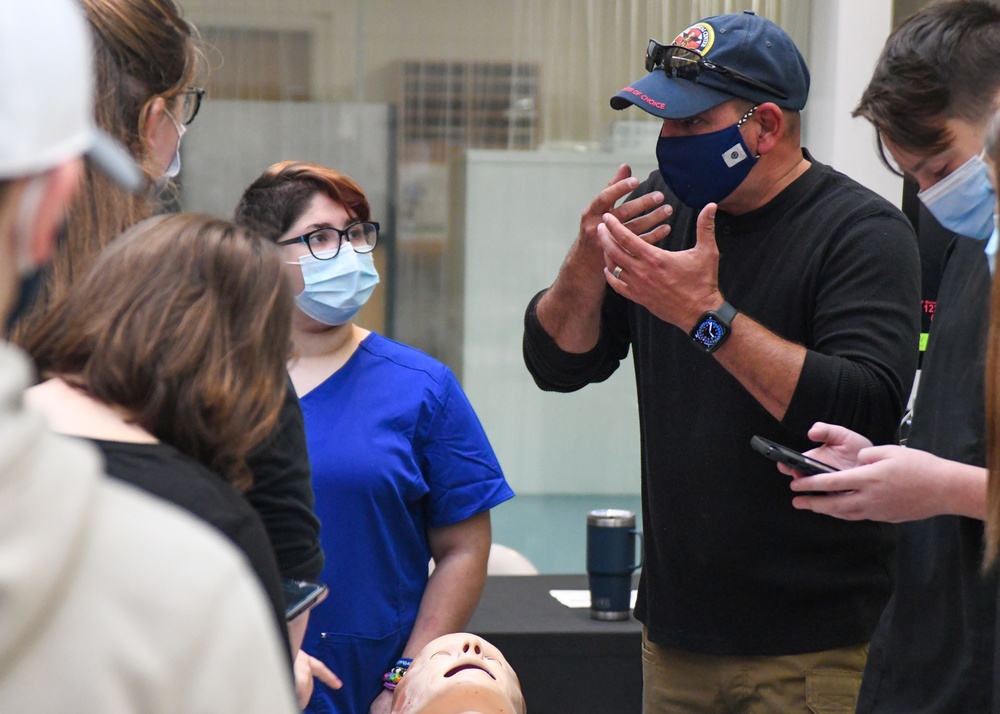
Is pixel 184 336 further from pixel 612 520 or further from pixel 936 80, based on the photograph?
pixel 612 520

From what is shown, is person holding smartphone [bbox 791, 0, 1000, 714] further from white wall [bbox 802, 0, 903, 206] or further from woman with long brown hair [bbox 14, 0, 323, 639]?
white wall [bbox 802, 0, 903, 206]

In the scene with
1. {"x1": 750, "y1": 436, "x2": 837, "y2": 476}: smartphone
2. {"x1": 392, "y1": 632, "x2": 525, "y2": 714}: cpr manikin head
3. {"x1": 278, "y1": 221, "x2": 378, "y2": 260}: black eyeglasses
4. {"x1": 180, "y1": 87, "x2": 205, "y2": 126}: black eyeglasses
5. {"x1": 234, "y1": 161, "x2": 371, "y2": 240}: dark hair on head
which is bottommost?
{"x1": 392, "y1": 632, "x2": 525, "y2": 714}: cpr manikin head

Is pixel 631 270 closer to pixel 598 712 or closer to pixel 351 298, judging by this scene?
pixel 351 298

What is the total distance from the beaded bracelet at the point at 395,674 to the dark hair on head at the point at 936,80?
131 cm

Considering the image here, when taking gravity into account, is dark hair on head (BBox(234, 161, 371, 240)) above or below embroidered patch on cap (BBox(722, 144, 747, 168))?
below

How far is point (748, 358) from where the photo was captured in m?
1.78

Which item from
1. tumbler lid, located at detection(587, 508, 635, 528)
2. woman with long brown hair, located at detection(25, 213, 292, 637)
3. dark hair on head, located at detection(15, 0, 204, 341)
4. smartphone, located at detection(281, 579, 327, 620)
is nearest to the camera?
woman with long brown hair, located at detection(25, 213, 292, 637)

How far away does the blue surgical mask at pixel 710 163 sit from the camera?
197 centimetres

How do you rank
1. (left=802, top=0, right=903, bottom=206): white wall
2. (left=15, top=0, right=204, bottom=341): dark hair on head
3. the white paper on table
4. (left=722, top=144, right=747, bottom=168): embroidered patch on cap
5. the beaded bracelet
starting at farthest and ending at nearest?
(left=802, top=0, right=903, bottom=206): white wall → the white paper on table → the beaded bracelet → (left=722, top=144, right=747, bottom=168): embroidered patch on cap → (left=15, top=0, right=204, bottom=341): dark hair on head

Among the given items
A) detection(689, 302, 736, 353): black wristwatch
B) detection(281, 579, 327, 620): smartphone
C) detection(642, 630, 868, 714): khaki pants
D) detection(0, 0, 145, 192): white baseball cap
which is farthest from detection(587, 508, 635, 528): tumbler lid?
detection(0, 0, 145, 192): white baseball cap

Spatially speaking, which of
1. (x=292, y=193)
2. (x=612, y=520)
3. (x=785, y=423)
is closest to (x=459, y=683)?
(x=785, y=423)

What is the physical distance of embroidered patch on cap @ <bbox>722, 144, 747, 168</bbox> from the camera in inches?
77.5

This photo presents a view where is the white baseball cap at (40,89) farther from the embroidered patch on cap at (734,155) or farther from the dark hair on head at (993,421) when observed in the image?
the embroidered patch on cap at (734,155)

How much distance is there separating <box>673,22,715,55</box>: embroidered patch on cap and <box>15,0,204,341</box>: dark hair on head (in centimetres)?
98
